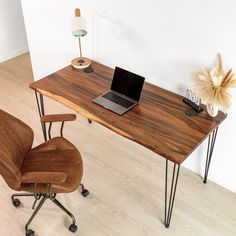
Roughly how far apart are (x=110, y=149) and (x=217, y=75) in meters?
1.27

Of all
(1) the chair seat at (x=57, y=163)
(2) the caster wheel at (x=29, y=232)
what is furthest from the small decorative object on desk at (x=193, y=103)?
(2) the caster wheel at (x=29, y=232)

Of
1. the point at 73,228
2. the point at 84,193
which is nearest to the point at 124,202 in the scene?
the point at 84,193

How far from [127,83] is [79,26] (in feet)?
2.23

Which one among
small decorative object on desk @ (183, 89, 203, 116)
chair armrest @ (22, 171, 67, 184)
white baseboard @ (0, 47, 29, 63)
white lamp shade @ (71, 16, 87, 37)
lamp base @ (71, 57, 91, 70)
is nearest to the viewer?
chair armrest @ (22, 171, 67, 184)

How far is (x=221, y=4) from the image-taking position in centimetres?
198

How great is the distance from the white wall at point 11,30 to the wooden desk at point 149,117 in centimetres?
202

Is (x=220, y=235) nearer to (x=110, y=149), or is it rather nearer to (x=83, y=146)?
(x=110, y=149)

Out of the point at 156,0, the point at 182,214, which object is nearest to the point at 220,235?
the point at 182,214

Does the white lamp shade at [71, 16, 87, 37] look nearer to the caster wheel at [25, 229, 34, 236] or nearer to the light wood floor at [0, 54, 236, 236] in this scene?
the light wood floor at [0, 54, 236, 236]

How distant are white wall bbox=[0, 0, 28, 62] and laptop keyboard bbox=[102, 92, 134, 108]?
8.30ft

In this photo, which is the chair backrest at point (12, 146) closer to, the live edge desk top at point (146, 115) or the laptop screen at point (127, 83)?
the live edge desk top at point (146, 115)

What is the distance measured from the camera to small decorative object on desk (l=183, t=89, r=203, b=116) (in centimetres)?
225

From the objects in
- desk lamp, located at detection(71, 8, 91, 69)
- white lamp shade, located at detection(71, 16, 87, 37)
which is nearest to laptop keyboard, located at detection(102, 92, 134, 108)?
desk lamp, located at detection(71, 8, 91, 69)

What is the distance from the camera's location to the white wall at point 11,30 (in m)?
4.21
